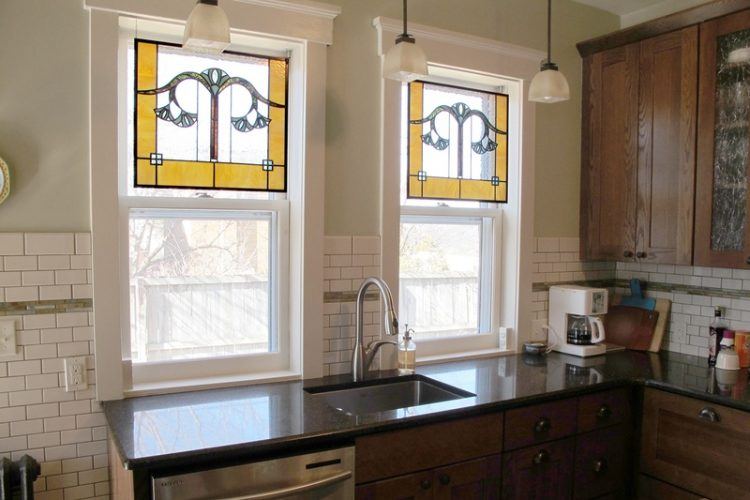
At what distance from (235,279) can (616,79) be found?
2.07 meters

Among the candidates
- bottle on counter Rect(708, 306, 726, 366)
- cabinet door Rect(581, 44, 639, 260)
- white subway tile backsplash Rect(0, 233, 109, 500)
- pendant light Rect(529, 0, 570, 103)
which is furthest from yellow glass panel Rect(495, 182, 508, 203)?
white subway tile backsplash Rect(0, 233, 109, 500)

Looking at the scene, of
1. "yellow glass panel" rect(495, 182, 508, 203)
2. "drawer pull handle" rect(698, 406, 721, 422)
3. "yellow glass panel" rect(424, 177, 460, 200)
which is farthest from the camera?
"yellow glass panel" rect(495, 182, 508, 203)

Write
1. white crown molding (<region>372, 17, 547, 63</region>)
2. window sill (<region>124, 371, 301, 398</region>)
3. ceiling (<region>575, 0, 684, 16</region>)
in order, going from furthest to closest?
ceiling (<region>575, 0, 684, 16</region>) < white crown molding (<region>372, 17, 547, 63</region>) < window sill (<region>124, 371, 301, 398</region>)

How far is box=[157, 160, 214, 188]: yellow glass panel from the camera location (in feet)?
7.23

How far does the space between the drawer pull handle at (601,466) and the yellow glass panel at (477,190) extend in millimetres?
1261

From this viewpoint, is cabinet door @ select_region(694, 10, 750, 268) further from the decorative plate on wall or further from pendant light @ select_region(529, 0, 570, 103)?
the decorative plate on wall

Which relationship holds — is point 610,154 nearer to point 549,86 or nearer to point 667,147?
point 667,147

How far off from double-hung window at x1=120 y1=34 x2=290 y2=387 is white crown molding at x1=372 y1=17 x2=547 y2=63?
0.43 m

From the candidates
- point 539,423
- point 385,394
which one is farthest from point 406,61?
point 539,423

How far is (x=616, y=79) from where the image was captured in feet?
9.66

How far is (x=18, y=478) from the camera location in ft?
5.92

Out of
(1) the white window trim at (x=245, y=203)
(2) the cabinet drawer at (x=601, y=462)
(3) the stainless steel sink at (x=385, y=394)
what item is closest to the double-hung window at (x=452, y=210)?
(3) the stainless steel sink at (x=385, y=394)

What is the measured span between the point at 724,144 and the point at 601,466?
56.6 inches

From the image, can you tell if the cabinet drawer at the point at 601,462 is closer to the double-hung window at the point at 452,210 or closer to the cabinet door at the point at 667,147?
the double-hung window at the point at 452,210
